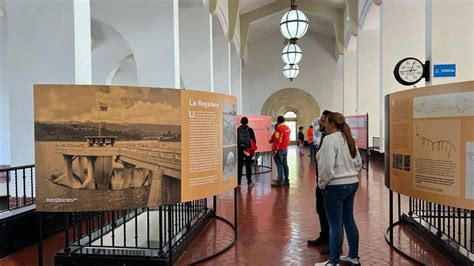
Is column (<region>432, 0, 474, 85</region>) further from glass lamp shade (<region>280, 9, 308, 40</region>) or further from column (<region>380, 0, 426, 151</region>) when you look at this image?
column (<region>380, 0, 426, 151</region>)

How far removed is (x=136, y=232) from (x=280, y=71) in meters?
21.8

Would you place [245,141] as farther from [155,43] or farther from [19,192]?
[19,192]

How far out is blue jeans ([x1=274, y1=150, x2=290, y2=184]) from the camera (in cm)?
828

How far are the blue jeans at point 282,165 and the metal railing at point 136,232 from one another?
2927mm

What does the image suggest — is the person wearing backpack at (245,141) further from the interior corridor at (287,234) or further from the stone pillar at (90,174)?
the stone pillar at (90,174)

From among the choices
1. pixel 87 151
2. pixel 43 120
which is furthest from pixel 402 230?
pixel 43 120

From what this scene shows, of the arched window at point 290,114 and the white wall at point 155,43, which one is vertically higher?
the white wall at point 155,43

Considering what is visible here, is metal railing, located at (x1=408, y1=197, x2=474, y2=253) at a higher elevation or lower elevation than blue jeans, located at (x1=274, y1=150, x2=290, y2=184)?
lower

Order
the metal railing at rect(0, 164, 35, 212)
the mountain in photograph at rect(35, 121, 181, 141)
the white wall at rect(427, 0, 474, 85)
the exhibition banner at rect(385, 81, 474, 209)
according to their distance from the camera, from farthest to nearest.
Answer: the white wall at rect(427, 0, 474, 85) → the metal railing at rect(0, 164, 35, 212) → the exhibition banner at rect(385, 81, 474, 209) → the mountain in photograph at rect(35, 121, 181, 141)

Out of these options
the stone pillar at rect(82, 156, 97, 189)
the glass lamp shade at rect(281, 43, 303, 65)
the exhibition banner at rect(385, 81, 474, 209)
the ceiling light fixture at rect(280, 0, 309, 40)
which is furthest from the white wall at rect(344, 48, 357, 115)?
the stone pillar at rect(82, 156, 97, 189)

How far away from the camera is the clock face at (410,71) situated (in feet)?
24.0

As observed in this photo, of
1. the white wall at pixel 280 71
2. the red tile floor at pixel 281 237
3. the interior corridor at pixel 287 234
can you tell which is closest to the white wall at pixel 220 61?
the interior corridor at pixel 287 234

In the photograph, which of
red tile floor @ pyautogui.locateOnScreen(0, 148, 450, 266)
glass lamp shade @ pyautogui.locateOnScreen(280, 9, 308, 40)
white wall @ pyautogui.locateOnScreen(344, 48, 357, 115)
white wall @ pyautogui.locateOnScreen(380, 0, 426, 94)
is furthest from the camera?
white wall @ pyautogui.locateOnScreen(344, 48, 357, 115)

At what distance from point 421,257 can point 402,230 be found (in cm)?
98
